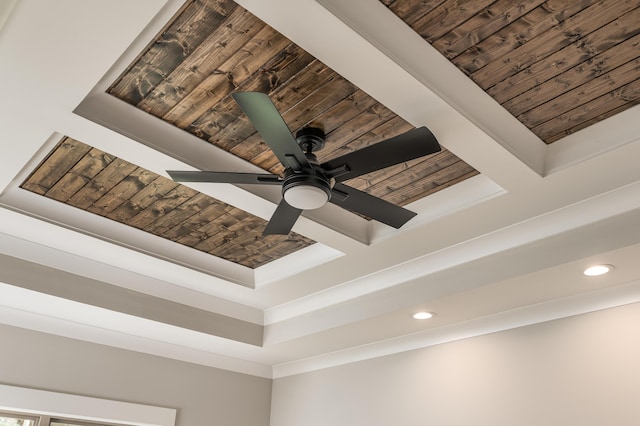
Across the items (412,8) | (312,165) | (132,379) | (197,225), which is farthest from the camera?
(132,379)

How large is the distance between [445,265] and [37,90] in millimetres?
1961

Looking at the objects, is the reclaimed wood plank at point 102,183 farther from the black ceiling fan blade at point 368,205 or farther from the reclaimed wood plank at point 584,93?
the reclaimed wood plank at point 584,93

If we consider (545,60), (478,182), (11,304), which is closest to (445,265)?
(478,182)

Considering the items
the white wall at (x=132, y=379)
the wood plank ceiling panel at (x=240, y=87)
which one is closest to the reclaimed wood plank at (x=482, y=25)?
the wood plank ceiling panel at (x=240, y=87)

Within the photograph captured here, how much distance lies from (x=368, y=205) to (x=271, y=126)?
0.59 meters

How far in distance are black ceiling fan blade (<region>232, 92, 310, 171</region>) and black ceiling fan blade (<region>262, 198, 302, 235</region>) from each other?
0.93 feet

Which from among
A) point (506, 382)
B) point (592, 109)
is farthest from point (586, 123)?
point (506, 382)

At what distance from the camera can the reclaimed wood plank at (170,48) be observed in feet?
5.49

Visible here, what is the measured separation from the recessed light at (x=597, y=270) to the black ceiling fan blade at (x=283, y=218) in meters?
1.32

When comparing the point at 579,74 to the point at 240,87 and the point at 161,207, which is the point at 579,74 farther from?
the point at 161,207

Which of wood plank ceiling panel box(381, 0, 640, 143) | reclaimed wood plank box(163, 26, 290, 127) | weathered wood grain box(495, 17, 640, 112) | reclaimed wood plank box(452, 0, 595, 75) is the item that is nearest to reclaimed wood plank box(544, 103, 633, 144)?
wood plank ceiling panel box(381, 0, 640, 143)

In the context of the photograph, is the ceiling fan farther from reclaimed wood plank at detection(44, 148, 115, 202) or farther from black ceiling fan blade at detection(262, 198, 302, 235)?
reclaimed wood plank at detection(44, 148, 115, 202)

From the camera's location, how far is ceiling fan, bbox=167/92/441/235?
5.49 ft

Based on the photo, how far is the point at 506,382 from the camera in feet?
9.71
